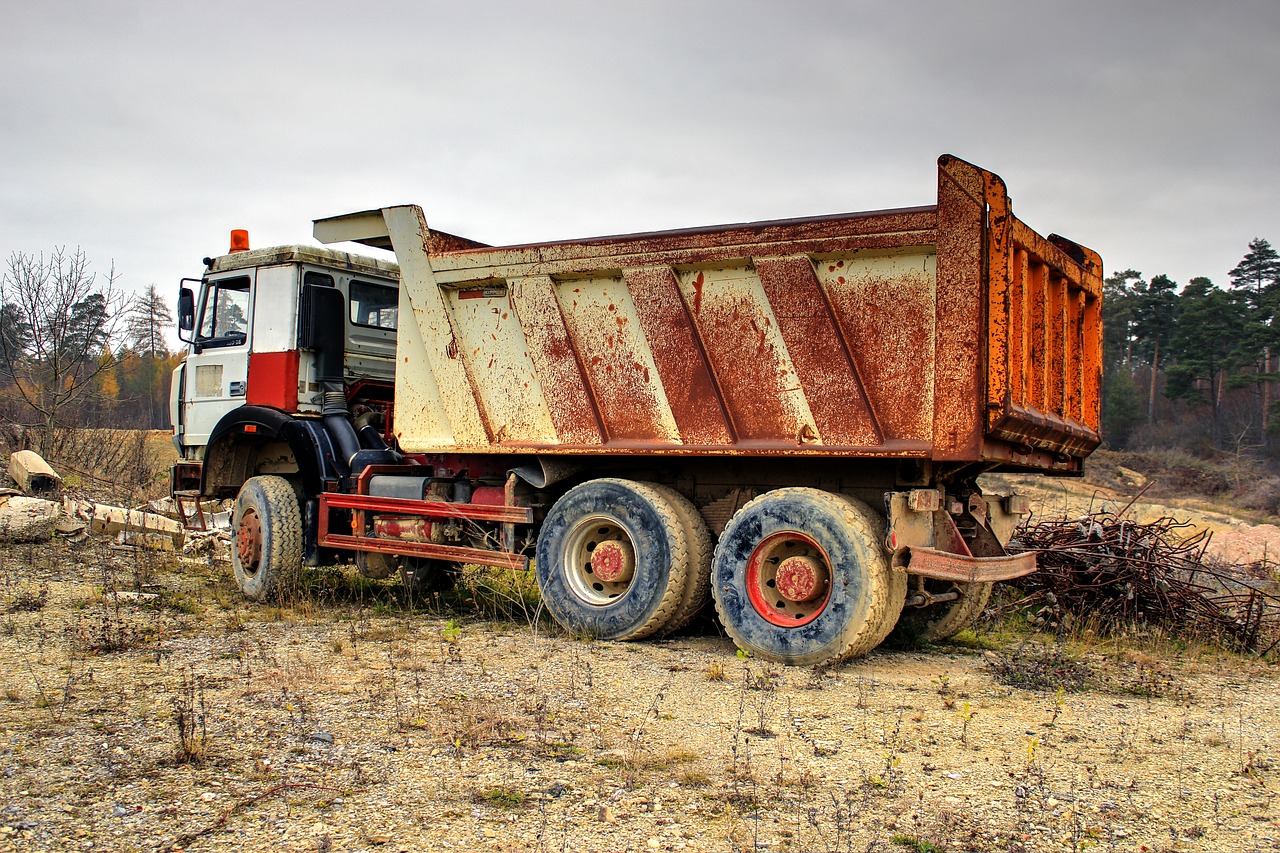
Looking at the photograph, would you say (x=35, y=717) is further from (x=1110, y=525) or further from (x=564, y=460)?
(x=1110, y=525)

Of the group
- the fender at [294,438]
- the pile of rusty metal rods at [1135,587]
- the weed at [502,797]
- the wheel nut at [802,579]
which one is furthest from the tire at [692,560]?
the fender at [294,438]

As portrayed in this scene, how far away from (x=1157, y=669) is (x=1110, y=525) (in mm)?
2188

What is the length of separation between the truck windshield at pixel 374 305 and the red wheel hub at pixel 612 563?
3.48 m

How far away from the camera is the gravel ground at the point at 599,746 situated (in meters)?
3.48

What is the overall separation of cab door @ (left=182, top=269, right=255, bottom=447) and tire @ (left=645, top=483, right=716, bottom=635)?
4437mm

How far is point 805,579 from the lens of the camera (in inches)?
245

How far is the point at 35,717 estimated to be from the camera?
479cm

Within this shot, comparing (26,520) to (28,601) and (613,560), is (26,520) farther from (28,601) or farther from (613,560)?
(613,560)

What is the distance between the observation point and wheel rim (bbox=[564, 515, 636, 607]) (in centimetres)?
712

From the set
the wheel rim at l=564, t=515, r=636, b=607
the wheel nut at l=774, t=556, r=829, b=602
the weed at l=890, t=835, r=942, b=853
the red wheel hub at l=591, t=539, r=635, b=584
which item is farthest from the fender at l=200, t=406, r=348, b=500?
the weed at l=890, t=835, r=942, b=853

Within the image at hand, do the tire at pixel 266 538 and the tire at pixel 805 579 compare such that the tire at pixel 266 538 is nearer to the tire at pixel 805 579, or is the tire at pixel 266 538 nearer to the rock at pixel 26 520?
the rock at pixel 26 520

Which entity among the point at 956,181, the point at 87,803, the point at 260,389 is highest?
the point at 956,181

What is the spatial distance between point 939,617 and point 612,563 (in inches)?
94.6

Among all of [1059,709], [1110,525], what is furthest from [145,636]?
[1110,525]
